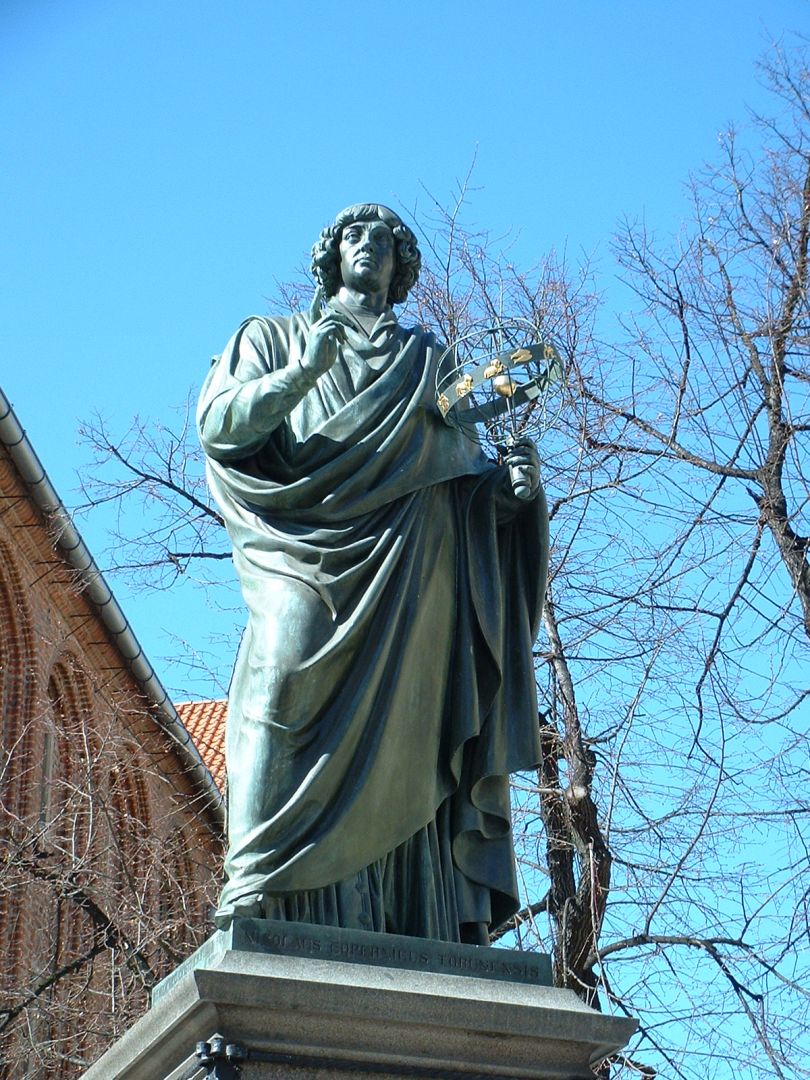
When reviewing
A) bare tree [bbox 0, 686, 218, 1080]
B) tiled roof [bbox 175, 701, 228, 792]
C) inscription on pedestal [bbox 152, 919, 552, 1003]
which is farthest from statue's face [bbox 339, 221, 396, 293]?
tiled roof [bbox 175, 701, 228, 792]

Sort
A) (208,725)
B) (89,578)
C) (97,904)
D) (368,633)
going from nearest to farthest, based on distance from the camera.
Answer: (368,633) < (97,904) < (89,578) < (208,725)

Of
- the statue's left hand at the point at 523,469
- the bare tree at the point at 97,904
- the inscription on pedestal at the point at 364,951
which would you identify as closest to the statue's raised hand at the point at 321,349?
the statue's left hand at the point at 523,469

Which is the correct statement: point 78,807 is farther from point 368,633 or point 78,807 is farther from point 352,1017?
point 352,1017

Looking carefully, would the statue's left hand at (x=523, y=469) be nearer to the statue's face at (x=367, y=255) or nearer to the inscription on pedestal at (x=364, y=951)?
the statue's face at (x=367, y=255)

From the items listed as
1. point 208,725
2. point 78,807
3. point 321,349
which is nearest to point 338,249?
point 321,349

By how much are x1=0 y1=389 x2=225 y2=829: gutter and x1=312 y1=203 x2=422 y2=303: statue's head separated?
466 inches

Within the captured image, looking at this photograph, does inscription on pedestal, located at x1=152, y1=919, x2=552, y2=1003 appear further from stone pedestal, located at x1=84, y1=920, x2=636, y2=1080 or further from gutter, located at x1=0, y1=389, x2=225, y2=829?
gutter, located at x1=0, y1=389, x2=225, y2=829

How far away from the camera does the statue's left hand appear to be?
506 centimetres

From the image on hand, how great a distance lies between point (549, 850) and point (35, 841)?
12.8 feet

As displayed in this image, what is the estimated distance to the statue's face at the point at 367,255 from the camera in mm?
5504

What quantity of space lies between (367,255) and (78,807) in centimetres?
1033

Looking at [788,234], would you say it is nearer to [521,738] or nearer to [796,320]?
[796,320]

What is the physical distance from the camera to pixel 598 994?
39.4 ft

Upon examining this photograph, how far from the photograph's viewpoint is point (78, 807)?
49.3 feet
